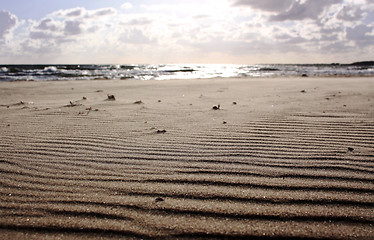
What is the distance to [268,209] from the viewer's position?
5.11ft

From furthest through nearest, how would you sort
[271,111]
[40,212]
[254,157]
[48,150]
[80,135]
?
[271,111] → [80,135] → [48,150] → [254,157] → [40,212]

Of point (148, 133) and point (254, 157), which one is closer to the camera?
point (254, 157)

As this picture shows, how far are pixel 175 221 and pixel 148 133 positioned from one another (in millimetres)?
1721

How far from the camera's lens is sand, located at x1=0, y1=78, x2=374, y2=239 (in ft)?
4.69

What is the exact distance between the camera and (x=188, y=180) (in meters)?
1.92

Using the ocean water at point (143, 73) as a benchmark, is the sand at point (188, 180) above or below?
below

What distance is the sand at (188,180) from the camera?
1430 millimetres

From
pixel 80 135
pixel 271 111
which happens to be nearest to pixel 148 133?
pixel 80 135

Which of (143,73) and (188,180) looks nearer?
(188,180)

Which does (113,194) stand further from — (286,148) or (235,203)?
(286,148)

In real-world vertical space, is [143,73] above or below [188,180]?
above

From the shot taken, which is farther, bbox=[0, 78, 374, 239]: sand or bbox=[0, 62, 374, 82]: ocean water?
bbox=[0, 62, 374, 82]: ocean water

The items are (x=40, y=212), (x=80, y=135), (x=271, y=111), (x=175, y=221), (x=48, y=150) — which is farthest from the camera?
(x=271, y=111)

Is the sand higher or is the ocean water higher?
the ocean water
